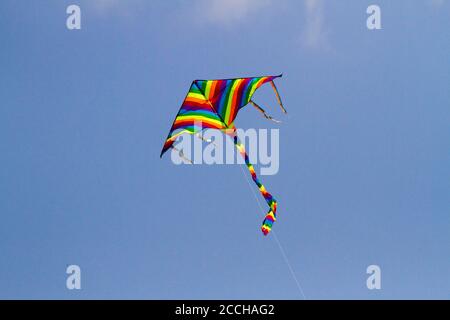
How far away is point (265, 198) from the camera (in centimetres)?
1107

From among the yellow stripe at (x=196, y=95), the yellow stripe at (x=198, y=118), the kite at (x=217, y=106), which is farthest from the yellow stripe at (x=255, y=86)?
the yellow stripe at (x=196, y=95)

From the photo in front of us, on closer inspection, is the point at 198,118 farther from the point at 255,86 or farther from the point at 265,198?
the point at 265,198

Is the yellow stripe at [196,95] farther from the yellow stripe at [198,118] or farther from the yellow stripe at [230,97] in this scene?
the yellow stripe at [230,97]

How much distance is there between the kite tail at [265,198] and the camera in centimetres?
1077

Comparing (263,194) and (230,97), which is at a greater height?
(230,97)

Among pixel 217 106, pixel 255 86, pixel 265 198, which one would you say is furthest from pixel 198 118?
pixel 265 198

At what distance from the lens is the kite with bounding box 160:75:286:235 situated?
1145 centimetres

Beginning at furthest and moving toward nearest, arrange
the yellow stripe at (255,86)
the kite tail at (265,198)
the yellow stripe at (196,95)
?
the yellow stripe at (196,95) < the yellow stripe at (255,86) < the kite tail at (265,198)

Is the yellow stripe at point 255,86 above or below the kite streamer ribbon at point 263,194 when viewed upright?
above

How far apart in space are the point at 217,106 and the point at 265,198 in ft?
7.71

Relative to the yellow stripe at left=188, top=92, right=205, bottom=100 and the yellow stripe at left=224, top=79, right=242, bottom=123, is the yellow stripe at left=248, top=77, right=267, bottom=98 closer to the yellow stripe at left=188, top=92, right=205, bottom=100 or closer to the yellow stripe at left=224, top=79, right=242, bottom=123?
the yellow stripe at left=224, top=79, right=242, bottom=123

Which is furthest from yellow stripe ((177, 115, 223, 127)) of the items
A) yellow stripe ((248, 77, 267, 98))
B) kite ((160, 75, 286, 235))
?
yellow stripe ((248, 77, 267, 98))
